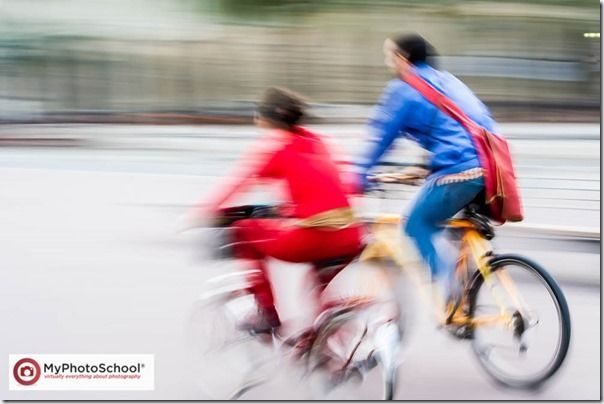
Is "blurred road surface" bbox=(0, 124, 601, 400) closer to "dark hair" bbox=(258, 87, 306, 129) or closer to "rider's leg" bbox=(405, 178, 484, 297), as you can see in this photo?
"rider's leg" bbox=(405, 178, 484, 297)

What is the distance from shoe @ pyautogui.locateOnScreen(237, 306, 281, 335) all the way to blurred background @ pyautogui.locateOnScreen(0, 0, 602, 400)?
0.07 meters

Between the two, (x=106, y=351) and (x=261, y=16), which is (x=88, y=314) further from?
(x=261, y=16)

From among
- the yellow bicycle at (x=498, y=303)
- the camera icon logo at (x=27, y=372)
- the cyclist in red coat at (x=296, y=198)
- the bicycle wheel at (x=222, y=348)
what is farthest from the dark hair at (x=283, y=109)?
the camera icon logo at (x=27, y=372)

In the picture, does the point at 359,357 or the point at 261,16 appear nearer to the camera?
the point at 359,357

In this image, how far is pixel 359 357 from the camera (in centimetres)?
343

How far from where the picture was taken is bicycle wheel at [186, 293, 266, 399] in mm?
3557

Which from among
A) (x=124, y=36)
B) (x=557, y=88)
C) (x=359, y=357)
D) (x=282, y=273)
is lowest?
(x=359, y=357)

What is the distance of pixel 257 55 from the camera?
3729 millimetres

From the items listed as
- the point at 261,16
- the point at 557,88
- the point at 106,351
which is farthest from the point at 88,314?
the point at 557,88

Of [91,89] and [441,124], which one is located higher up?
[91,89]

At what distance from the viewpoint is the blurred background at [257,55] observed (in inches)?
145

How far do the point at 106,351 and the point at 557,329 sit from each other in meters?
1.64

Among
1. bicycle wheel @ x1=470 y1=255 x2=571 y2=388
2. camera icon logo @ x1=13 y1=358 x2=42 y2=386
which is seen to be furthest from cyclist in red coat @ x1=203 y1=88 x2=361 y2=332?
camera icon logo @ x1=13 y1=358 x2=42 y2=386

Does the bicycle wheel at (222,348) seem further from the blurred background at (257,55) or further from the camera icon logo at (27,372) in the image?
the blurred background at (257,55)
